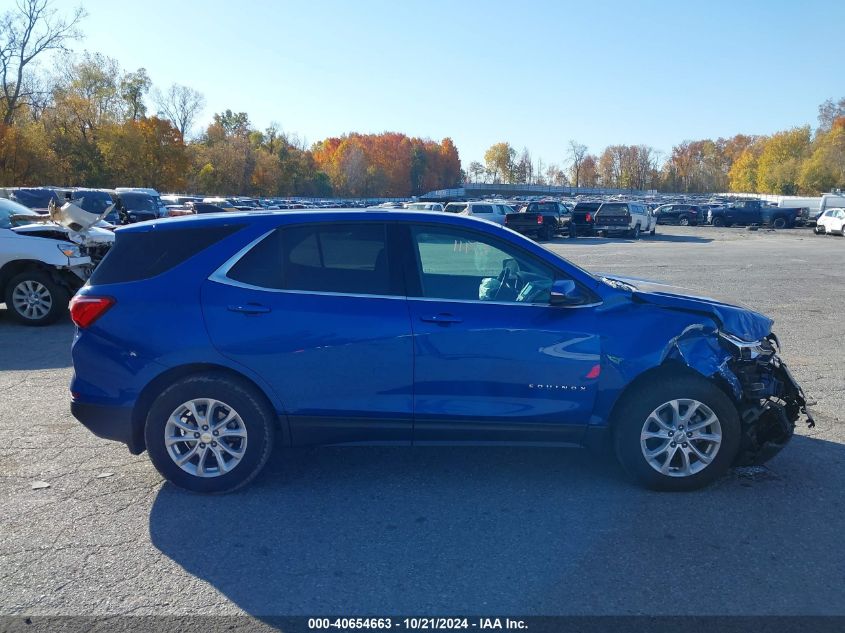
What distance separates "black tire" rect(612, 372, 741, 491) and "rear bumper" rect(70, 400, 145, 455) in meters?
3.11

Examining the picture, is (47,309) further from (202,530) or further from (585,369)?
(585,369)

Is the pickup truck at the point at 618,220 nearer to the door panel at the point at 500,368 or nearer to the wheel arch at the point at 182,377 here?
the door panel at the point at 500,368

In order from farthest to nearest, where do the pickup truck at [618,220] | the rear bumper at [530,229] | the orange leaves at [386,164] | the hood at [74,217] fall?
the orange leaves at [386,164]
the pickup truck at [618,220]
the rear bumper at [530,229]
the hood at [74,217]

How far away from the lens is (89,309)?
4.32 metres

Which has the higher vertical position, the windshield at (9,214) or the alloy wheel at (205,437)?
the windshield at (9,214)

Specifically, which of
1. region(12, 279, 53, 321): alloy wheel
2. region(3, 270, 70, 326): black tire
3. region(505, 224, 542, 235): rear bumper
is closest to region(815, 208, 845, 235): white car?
region(505, 224, 542, 235): rear bumper

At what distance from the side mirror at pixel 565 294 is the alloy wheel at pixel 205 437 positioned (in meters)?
2.13

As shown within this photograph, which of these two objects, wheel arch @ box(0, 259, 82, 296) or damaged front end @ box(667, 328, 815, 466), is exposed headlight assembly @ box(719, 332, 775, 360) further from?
wheel arch @ box(0, 259, 82, 296)

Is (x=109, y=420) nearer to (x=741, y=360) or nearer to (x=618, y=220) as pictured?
(x=741, y=360)

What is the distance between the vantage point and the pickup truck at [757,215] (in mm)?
47406

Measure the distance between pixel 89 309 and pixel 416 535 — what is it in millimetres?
2515

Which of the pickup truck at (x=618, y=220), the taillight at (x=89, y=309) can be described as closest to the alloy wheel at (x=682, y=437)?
the taillight at (x=89, y=309)

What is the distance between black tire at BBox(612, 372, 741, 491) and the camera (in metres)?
4.27

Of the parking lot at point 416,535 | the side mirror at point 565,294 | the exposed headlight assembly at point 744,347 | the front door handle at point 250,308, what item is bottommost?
the parking lot at point 416,535
